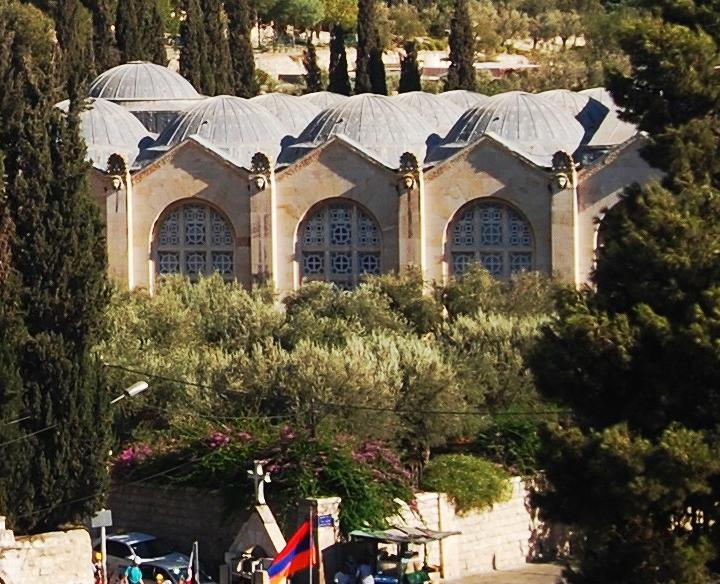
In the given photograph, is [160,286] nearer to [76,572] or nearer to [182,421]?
[182,421]

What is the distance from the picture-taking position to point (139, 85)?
7006 cm

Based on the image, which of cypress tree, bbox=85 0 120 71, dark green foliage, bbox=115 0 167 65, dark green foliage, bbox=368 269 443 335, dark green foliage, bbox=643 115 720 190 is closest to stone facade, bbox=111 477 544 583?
dark green foliage, bbox=643 115 720 190

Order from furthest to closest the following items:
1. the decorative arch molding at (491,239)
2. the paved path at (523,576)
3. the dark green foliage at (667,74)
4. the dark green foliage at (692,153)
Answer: the decorative arch molding at (491,239)
the paved path at (523,576)
the dark green foliage at (667,74)
the dark green foliage at (692,153)

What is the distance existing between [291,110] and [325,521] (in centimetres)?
3359

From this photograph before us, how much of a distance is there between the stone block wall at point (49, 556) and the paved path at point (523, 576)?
21.3 ft

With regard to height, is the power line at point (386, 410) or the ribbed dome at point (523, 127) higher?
the ribbed dome at point (523, 127)

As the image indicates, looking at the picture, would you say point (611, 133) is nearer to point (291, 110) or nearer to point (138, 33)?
point (291, 110)

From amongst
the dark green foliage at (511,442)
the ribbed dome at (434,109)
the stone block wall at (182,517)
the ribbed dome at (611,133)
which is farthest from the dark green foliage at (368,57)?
the stone block wall at (182,517)

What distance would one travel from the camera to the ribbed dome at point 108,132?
61375 mm

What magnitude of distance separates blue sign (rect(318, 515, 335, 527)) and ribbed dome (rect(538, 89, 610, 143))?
24.6m

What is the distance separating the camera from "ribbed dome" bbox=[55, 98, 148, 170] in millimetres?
61375

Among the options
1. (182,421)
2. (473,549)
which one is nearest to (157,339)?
(182,421)

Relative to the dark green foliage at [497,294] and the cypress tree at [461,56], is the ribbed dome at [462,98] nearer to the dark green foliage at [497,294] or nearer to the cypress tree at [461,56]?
the cypress tree at [461,56]

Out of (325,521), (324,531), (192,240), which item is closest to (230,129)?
(192,240)
